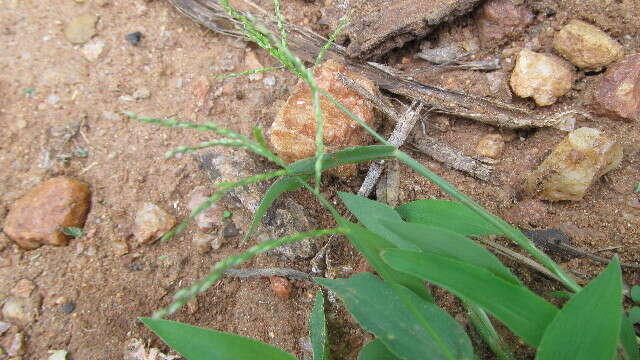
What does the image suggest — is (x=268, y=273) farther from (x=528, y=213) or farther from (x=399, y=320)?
(x=528, y=213)

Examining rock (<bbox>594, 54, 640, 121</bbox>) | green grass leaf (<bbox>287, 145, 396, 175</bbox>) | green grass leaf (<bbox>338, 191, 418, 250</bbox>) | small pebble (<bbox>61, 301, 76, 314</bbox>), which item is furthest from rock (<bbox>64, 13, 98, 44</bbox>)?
rock (<bbox>594, 54, 640, 121</bbox>)

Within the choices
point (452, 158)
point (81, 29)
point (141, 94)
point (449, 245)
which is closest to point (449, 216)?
point (449, 245)

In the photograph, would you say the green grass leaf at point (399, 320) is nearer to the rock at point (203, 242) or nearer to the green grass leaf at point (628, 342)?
the green grass leaf at point (628, 342)

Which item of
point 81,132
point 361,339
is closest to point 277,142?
point 361,339

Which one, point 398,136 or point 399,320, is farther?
point 398,136

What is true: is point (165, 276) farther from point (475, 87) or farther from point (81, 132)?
point (475, 87)

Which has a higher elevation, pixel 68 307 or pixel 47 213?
pixel 47 213
